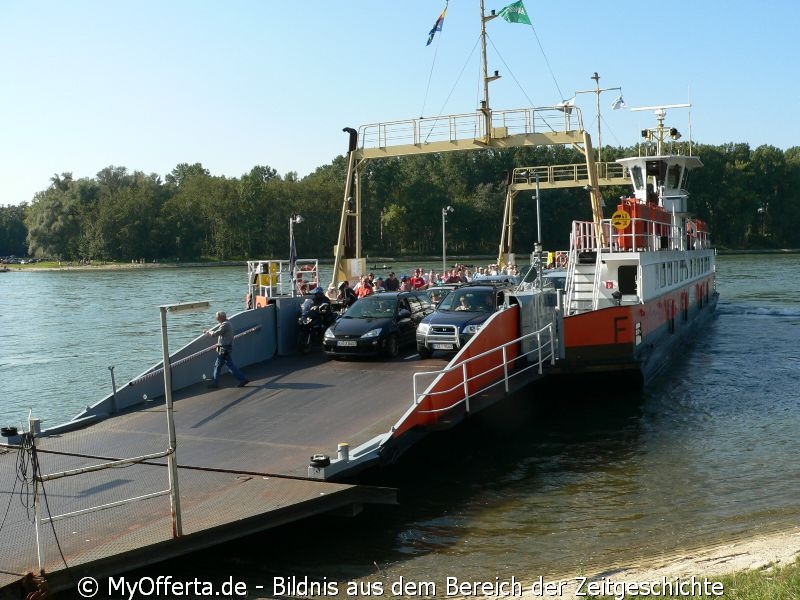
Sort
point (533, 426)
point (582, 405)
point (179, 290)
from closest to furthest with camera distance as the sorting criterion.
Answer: point (533, 426) → point (582, 405) → point (179, 290)

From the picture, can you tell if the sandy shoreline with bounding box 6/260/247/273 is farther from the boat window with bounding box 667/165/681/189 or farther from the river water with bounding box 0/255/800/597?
the boat window with bounding box 667/165/681/189

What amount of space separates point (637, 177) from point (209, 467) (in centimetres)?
2273

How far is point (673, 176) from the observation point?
31156 millimetres

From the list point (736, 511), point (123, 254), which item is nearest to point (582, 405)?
point (736, 511)

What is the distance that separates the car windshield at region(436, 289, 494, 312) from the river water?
2.17m

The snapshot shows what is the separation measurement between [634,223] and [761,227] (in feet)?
334

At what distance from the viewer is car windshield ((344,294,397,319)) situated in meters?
18.5

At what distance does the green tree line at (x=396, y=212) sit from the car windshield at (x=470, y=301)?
8412 cm

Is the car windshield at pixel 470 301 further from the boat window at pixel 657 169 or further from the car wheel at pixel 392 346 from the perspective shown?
the boat window at pixel 657 169

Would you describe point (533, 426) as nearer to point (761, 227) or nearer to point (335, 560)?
point (335, 560)

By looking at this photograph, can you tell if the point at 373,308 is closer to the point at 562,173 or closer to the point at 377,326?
the point at 377,326

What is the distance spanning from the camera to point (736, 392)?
66.4 ft

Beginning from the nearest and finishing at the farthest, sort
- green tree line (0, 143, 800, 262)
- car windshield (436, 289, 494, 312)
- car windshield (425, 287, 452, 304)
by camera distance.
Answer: car windshield (436, 289, 494, 312), car windshield (425, 287, 452, 304), green tree line (0, 143, 800, 262)

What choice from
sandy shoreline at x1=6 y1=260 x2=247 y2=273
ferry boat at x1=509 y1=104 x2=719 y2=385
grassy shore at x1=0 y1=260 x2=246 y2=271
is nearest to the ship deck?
ferry boat at x1=509 y1=104 x2=719 y2=385
